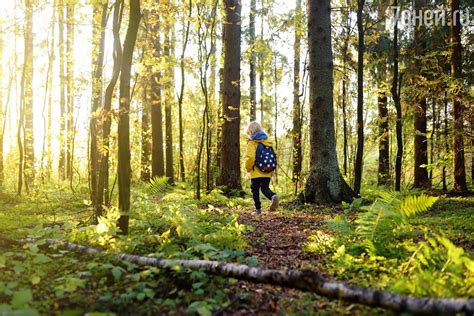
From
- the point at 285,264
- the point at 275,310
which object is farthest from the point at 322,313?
the point at 285,264

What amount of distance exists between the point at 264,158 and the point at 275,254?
11.2ft

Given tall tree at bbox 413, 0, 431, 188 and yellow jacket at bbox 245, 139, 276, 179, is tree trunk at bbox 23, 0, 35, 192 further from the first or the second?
tall tree at bbox 413, 0, 431, 188

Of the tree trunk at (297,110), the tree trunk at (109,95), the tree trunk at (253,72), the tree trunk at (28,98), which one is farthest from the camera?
the tree trunk at (253,72)

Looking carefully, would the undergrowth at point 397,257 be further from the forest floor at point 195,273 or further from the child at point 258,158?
the child at point 258,158

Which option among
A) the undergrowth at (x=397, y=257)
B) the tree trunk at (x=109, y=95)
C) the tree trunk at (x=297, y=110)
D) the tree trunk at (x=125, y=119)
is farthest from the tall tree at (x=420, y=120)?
the tree trunk at (x=125, y=119)

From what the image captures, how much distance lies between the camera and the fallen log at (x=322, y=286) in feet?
7.64

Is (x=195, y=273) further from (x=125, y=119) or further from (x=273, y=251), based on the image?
(x=125, y=119)

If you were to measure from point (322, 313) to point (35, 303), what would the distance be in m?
2.17

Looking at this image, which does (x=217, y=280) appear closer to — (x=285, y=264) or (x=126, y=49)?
(x=285, y=264)

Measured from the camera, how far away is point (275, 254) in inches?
181

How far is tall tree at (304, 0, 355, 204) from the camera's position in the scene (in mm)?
8594

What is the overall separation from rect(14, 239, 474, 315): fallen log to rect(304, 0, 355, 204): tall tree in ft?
18.5

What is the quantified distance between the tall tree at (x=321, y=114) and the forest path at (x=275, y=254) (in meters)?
1.25

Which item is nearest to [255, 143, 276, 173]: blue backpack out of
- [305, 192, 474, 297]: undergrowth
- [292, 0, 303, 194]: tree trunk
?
[305, 192, 474, 297]: undergrowth
